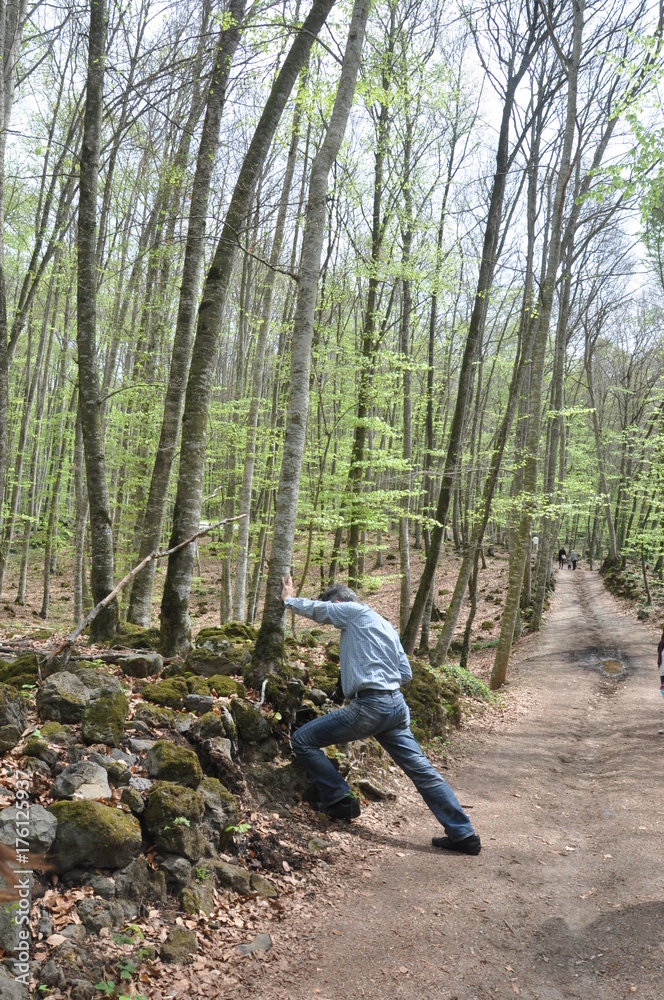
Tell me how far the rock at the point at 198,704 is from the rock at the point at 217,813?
0.69 meters

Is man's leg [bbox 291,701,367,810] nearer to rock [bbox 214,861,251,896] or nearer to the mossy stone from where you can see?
the mossy stone

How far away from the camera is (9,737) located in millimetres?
3471

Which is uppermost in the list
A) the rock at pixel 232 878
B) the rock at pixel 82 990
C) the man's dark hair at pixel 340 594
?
the man's dark hair at pixel 340 594

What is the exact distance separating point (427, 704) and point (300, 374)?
14.9ft

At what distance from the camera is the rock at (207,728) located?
439 cm

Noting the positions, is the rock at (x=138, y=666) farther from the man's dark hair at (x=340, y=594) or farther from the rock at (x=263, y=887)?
the rock at (x=263, y=887)

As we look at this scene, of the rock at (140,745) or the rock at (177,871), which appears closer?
the rock at (177,871)

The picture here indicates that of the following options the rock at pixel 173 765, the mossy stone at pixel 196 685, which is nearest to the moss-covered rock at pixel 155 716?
the rock at pixel 173 765

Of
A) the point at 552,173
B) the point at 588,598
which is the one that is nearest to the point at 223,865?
the point at 552,173

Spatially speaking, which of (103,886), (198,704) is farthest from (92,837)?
(198,704)

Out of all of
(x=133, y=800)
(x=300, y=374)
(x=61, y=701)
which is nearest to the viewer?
(x=133, y=800)

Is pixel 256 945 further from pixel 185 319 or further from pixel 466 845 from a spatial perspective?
pixel 185 319

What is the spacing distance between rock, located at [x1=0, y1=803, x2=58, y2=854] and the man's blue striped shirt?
7.00ft

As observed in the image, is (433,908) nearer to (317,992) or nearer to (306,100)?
(317,992)
